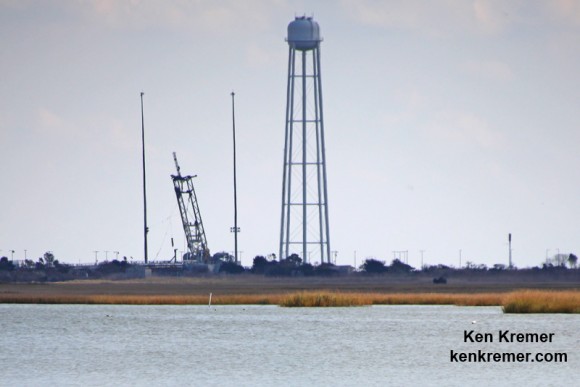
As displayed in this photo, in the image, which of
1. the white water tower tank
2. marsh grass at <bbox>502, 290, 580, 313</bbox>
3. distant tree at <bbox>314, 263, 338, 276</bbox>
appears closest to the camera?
marsh grass at <bbox>502, 290, 580, 313</bbox>

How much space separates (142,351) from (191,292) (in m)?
64.6

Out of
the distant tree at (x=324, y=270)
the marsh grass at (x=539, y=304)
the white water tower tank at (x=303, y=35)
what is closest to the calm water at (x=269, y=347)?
the marsh grass at (x=539, y=304)

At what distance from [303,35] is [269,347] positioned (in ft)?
348

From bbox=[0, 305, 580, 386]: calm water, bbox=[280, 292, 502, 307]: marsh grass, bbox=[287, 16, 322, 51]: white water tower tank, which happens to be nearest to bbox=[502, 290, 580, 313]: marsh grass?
bbox=[0, 305, 580, 386]: calm water

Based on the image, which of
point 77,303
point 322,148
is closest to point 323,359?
point 77,303

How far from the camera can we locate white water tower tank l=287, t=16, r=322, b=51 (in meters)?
178

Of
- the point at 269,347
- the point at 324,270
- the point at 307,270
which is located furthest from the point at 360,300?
the point at 324,270

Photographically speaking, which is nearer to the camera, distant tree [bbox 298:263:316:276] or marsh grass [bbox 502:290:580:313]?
marsh grass [bbox 502:290:580:313]

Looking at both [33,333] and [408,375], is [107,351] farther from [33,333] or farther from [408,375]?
[408,375]

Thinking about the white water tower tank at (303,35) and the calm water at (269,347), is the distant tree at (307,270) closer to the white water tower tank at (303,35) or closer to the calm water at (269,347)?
the white water tower tank at (303,35)

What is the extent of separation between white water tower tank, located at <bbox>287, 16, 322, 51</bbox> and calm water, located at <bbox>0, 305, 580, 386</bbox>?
243 ft

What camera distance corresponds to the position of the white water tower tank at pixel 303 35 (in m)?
178

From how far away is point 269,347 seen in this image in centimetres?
7594

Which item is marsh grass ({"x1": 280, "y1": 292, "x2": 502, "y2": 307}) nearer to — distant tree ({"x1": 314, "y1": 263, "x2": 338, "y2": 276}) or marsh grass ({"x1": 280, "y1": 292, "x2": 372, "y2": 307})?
marsh grass ({"x1": 280, "y1": 292, "x2": 372, "y2": 307})
